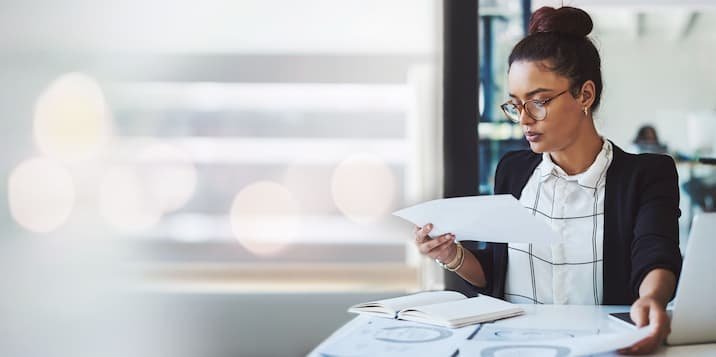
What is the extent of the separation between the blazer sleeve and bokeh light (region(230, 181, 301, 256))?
2.06 meters

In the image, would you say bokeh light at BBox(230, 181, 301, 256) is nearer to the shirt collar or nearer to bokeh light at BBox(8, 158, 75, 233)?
bokeh light at BBox(8, 158, 75, 233)

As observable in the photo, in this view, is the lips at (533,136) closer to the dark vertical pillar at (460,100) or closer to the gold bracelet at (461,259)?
the gold bracelet at (461,259)

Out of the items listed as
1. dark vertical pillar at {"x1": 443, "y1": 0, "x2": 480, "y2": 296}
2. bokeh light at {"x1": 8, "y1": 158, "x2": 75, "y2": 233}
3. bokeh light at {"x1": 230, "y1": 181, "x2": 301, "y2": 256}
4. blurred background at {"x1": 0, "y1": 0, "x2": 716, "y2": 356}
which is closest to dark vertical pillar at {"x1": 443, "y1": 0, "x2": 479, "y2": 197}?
dark vertical pillar at {"x1": 443, "y1": 0, "x2": 480, "y2": 296}

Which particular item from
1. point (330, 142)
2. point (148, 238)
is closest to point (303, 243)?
point (330, 142)

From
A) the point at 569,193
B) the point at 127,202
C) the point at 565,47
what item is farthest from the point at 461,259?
the point at 127,202

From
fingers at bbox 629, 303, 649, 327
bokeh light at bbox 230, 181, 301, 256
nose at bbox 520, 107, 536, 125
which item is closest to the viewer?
fingers at bbox 629, 303, 649, 327

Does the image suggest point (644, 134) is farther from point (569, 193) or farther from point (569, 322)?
point (569, 322)

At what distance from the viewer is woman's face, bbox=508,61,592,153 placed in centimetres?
154

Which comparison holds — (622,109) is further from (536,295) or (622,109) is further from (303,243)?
(303,243)

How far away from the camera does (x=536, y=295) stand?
5.19 ft

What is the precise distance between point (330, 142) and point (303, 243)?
19.4 inches

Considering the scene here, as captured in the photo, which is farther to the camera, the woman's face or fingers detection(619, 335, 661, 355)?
the woman's face

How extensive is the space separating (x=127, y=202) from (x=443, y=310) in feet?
8.04

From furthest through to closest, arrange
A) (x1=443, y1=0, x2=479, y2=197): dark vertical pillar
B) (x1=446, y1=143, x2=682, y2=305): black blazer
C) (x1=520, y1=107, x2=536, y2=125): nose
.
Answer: (x1=443, y1=0, x2=479, y2=197): dark vertical pillar, (x1=520, y1=107, x2=536, y2=125): nose, (x1=446, y1=143, x2=682, y2=305): black blazer
